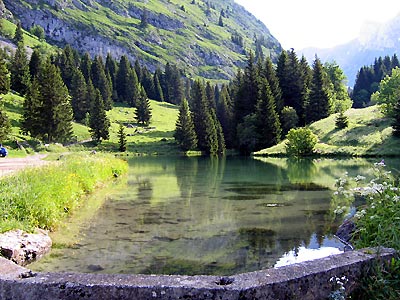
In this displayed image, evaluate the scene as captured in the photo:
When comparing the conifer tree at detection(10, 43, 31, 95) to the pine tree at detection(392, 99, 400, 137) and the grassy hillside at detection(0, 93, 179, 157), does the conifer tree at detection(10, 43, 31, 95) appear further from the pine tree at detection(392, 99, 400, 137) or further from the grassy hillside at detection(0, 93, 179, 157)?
the pine tree at detection(392, 99, 400, 137)

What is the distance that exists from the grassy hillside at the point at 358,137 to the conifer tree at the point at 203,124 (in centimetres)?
2129

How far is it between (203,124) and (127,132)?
90.3ft

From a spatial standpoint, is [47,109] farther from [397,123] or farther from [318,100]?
[397,123]

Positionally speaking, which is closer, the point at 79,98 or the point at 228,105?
the point at 228,105

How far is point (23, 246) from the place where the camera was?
11.0 meters

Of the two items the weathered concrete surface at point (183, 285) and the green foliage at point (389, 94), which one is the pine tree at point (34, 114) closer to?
the green foliage at point (389, 94)

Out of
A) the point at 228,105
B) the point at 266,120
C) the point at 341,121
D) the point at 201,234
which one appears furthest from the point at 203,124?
the point at 201,234

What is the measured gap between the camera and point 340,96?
351ft

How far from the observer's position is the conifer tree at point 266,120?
81000mm

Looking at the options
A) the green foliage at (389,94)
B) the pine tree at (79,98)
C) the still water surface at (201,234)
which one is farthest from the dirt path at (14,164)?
the pine tree at (79,98)

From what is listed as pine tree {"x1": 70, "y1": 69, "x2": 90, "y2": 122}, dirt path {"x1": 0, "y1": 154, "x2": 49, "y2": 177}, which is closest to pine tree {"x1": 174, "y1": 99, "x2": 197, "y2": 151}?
pine tree {"x1": 70, "y1": 69, "x2": 90, "y2": 122}

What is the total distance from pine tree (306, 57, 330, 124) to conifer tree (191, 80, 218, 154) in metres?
21.7

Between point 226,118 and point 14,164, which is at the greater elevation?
point 226,118

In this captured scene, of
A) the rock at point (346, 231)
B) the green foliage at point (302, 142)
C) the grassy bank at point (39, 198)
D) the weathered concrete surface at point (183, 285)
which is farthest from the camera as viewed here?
the green foliage at point (302, 142)
